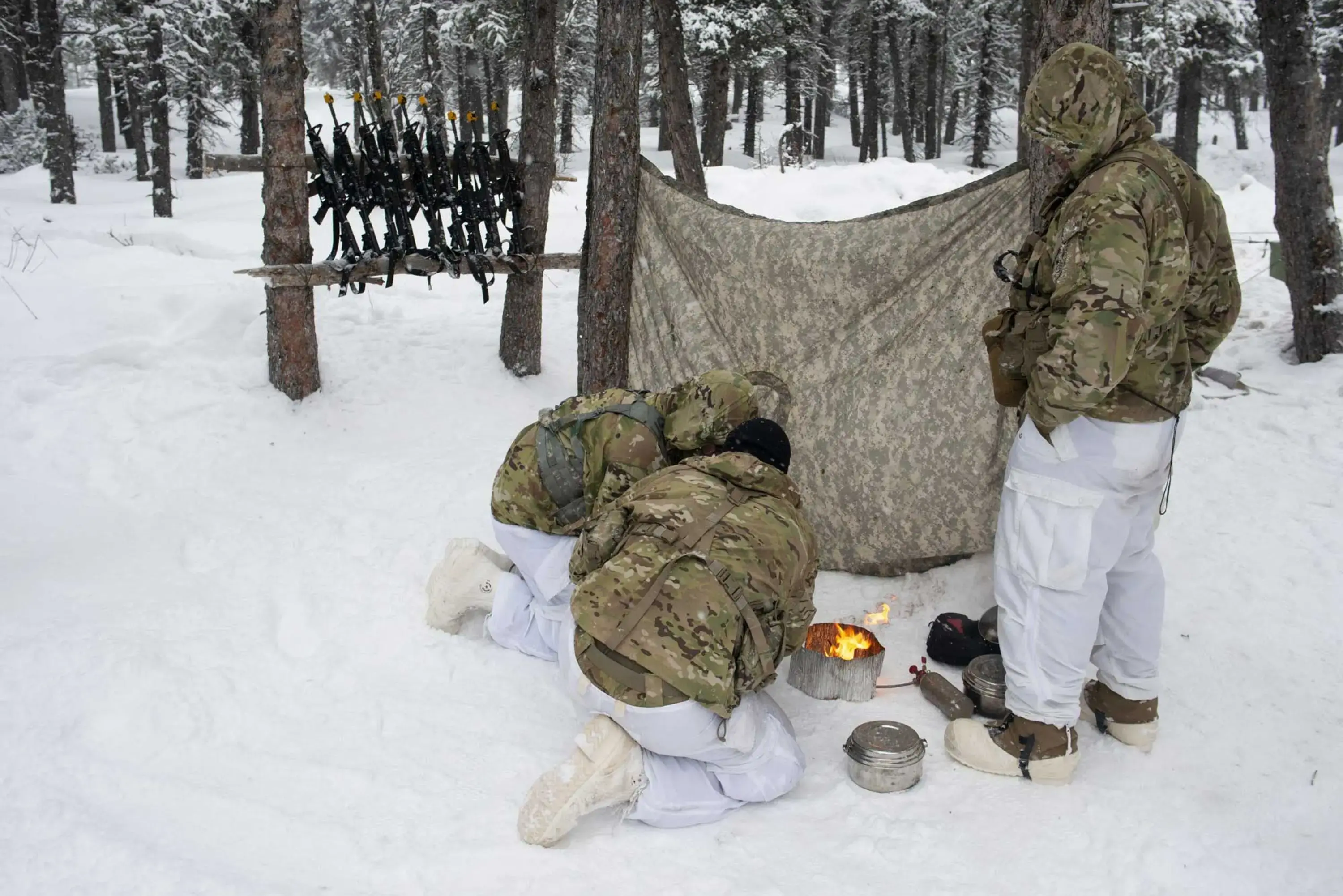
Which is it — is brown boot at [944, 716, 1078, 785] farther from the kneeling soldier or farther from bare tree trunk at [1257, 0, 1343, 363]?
bare tree trunk at [1257, 0, 1343, 363]

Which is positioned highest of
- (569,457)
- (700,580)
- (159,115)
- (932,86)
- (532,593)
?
(932,86)

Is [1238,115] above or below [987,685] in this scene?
above

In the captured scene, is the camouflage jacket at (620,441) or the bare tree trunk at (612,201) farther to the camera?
the bare tree trunk at (612,201)

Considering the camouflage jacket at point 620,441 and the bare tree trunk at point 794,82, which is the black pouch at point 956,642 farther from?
the bare tree trunk at point 794,82

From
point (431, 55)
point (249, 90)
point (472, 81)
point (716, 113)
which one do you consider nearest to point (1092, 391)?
point (716, 113)

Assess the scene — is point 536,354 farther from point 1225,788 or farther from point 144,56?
point 144,56

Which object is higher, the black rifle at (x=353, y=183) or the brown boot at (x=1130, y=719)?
the black rifle at (x=353, y=183)

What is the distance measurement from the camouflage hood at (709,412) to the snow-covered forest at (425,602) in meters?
1.02

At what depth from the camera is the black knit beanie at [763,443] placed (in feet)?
10.1

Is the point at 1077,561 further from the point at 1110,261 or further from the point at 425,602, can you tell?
the point at 425,602

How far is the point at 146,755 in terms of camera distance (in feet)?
9.89

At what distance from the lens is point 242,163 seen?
5.40 meters

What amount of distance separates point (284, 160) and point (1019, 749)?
15.8 ft

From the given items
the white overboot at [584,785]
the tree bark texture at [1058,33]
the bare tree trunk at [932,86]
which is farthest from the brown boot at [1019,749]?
the bare tree trunk at [932,86]
